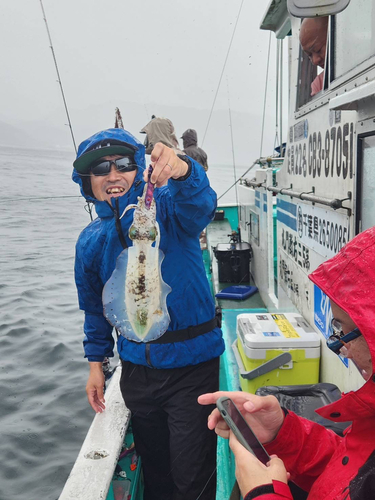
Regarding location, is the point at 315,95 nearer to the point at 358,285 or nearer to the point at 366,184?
the point at 366,184

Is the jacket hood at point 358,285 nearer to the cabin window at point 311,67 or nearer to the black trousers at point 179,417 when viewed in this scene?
the black trousers at point 179,417

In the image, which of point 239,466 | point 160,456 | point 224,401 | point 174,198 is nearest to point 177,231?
point 174,198

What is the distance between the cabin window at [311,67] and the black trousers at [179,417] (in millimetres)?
2171

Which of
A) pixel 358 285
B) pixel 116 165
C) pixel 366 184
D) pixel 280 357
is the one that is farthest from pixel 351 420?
pixel 280 357

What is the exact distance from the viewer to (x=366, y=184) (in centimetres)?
223

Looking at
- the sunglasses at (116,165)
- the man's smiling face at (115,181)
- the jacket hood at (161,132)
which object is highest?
the jacket hood at (161,132)

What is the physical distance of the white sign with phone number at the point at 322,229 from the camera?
2.60 meters

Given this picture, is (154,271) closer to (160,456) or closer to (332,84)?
(160,456)

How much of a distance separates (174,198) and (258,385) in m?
1.86

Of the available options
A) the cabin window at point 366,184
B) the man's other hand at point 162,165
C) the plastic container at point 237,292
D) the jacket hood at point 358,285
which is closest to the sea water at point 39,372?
the plastic container at point 237,292

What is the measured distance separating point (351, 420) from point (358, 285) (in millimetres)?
492

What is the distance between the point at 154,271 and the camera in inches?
70.5

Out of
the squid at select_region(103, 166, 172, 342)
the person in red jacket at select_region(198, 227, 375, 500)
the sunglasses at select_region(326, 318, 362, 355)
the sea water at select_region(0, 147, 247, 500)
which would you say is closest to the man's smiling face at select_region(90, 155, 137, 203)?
the squid at select_region(103, 166, 172, 342)

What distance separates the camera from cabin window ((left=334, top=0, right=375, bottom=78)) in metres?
2.03
